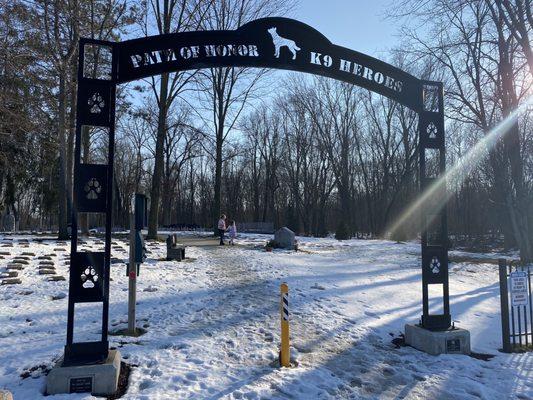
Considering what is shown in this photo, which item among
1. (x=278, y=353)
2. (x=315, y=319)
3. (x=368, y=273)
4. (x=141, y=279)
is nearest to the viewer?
(x=278, y=353)

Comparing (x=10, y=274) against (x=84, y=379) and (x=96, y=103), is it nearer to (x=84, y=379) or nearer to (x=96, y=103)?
(x=84, y=379)

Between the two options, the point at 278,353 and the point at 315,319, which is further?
the point at 315,319

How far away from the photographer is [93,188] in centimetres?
536

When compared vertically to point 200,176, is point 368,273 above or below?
below

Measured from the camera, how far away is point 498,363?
6.48m

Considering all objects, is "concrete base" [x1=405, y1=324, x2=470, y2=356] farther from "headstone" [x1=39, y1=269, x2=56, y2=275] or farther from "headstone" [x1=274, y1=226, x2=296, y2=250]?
"headstone" [x1=274, y1=226, x2=296, y2=250]

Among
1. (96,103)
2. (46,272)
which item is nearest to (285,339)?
(96,103)

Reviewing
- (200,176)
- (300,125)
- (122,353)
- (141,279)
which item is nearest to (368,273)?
(141,279)

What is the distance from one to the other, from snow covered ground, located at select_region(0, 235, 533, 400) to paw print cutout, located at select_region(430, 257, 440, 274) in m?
1.33

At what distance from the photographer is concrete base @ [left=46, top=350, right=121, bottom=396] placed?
4.77 m

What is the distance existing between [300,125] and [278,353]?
1859 inches

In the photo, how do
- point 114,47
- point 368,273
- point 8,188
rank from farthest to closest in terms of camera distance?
point 8,188, point 368,273, point 114,47

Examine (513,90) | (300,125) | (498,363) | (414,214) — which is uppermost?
(300,125)

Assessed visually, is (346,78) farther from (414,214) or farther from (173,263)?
(414,214)
